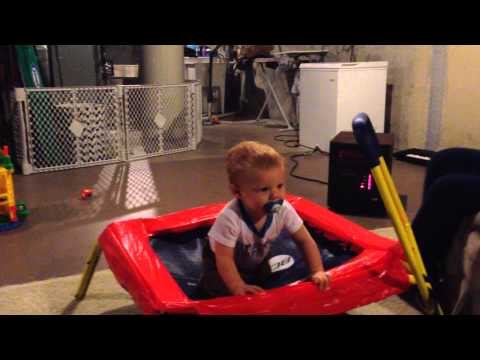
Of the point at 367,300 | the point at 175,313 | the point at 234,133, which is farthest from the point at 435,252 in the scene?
the point at 234,133

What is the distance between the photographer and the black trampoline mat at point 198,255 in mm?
1506

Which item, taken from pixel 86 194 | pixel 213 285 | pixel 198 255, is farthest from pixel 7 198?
pixel 213 285

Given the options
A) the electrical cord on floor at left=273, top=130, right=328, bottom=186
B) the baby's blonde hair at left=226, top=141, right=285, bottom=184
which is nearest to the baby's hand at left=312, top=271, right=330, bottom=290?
the baby's blonde hair at left=226, top=141, right=285, bottom=184

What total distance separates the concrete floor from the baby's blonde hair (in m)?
0.95

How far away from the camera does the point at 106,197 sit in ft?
9.50

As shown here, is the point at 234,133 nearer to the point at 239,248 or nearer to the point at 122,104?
the point at 122,104

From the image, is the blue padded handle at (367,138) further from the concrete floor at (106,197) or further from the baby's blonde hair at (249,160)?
the concrete floor at (106,197)

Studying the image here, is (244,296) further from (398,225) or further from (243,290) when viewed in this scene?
(398,225)

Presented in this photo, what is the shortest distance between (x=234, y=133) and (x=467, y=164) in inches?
152

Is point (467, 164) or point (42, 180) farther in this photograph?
point (42, 180)

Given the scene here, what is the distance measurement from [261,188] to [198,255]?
22.2 inches

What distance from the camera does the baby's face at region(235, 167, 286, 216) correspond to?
123 centimetres

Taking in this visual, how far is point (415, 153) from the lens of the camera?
11.8 ft

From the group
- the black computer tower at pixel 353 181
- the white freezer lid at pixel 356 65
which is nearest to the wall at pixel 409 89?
the white freezer lid at pixel 356 65
